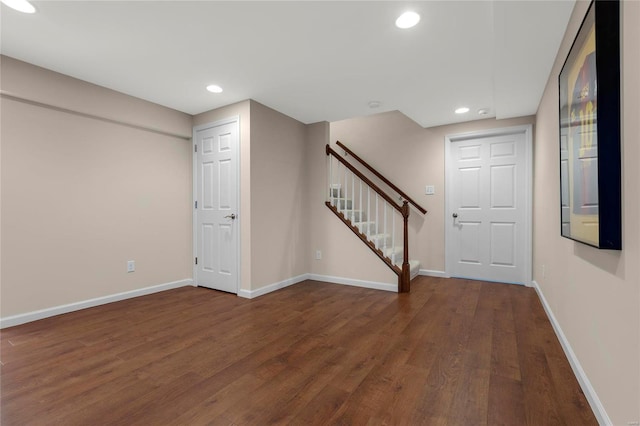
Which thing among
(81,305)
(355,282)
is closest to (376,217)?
(355,282)

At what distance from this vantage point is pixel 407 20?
6.47ft

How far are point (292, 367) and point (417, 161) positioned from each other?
3586 millimetres

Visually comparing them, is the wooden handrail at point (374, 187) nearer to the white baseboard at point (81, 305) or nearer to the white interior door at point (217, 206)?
the white interior door at point (217, 206)

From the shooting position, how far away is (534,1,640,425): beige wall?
1026 mm

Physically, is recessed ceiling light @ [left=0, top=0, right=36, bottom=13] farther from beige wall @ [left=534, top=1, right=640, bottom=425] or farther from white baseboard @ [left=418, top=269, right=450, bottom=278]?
white baseboard @ [left=418, top=269, right=450, bottom=278]

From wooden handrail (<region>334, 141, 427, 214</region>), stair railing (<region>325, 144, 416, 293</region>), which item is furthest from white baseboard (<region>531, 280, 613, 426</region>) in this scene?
wooden handrail (<region>334, 141, 427, 214</region>)

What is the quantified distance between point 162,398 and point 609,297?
2.18 meters

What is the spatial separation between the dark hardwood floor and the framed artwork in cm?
93

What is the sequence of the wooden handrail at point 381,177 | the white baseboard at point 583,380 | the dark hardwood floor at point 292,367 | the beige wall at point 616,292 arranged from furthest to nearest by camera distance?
the wooden handrail at point 381,177, the dark hardwood floor at point 292,367, the white baseboard at point 583,380, the beige wall at point 616,292

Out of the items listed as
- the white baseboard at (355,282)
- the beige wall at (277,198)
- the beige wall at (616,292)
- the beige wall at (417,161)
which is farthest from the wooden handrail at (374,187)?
the beige wall at (616,292)

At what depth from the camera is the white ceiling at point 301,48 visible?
6.20 ft

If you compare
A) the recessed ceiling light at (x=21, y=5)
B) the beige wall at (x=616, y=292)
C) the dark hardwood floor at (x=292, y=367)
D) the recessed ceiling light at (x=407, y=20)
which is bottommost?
the dark hardwood floor at (x=292, y=367)

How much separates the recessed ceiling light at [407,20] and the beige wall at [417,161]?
2600 mm

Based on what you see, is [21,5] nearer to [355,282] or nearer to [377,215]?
[377,215]
